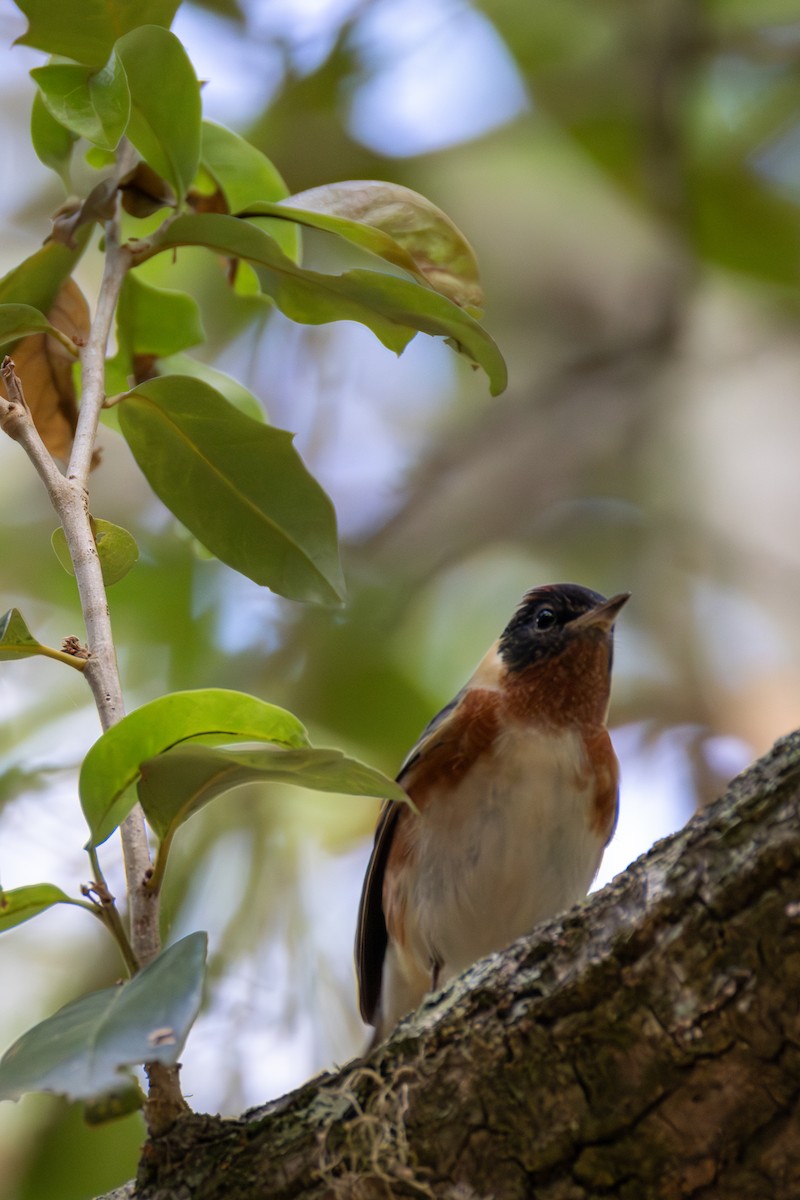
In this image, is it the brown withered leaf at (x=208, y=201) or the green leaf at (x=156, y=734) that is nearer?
the green leaf at (x=156, y=734)

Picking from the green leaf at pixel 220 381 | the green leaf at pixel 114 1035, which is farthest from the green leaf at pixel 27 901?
the green leaf at pixel 220 381

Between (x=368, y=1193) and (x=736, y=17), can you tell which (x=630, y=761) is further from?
(x=368, y=1193)

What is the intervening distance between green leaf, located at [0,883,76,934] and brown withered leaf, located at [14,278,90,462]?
2.91ft

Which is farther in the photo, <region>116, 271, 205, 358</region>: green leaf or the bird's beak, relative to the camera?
the bird's beak

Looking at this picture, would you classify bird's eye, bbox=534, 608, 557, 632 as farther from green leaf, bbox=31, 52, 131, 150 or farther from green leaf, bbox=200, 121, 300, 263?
green leaf, bbox=31, 52, 131, 150

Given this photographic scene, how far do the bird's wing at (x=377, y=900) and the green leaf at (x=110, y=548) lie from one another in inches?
39.1

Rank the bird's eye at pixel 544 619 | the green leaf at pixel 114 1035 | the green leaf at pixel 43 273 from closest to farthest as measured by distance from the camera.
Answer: the green leaf at pixel 114 1035 → the green leaf at pixel 43 273 → the bird's eye at pixel 544 619

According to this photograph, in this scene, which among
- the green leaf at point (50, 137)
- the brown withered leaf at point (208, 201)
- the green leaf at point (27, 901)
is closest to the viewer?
the green leaf at point (27, 901)

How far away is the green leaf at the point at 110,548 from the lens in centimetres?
163

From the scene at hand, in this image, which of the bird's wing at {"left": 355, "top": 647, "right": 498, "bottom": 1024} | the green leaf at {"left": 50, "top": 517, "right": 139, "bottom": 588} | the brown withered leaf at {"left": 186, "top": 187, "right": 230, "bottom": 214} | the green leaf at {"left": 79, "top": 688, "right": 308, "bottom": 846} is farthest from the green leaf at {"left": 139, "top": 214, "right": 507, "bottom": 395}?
the bird's wing at {"left": 355, "top": 647, "right": 498, "bottom": 1024}

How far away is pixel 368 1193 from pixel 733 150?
15.2ft

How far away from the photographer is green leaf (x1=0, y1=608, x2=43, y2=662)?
1.49 metres

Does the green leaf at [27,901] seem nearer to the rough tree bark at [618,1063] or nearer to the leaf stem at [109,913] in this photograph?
the leaf stem at [109,913]

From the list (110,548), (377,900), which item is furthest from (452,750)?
(110,548)
